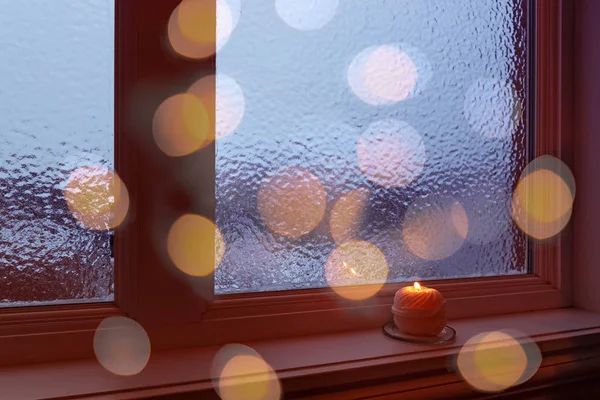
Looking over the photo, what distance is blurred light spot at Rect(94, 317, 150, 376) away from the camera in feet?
2.13

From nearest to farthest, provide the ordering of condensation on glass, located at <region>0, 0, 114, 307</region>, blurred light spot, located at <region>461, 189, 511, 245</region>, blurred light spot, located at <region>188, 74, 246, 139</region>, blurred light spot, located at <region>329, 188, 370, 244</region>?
condensation on glass, located at <region>0, 0, 114, 307</region>
blurred light spot, located at <region>188, 74, 246, 139</region>
blurred light spot, located at <region>329, 188, 370, 244</region>
blurred light spot, located at <region>461, 189, 511, 245</region>

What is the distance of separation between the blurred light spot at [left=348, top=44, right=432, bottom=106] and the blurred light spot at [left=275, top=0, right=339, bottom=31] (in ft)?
0.37

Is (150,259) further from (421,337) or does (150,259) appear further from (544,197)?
(544,197)

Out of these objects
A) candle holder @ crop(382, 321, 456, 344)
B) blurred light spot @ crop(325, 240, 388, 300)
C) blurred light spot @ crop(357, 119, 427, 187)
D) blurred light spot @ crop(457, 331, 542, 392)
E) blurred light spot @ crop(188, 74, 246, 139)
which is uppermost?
blurred light spot @ crop(188, 74, 246, 139)

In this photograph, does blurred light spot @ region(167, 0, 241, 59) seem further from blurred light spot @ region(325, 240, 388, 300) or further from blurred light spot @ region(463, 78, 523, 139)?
blurred light spot @ region(463, 78, 523, 139)

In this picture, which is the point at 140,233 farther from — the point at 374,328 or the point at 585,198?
the point at 585,198

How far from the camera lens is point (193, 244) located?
2.34 ft

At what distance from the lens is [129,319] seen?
2.24 feet

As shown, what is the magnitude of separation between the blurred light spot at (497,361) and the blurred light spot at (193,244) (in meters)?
0.50

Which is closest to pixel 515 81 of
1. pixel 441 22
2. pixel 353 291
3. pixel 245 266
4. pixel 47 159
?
pixel 441 22

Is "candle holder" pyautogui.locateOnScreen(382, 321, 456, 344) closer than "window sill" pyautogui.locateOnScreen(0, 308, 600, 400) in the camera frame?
No

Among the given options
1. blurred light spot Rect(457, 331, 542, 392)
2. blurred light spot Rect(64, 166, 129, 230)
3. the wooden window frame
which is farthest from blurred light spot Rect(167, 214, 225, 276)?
blurred light spot Rect(457, 331, 542, 392)

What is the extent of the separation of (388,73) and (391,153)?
0.19 m

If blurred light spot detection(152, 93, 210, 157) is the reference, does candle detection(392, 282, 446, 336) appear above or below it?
below
